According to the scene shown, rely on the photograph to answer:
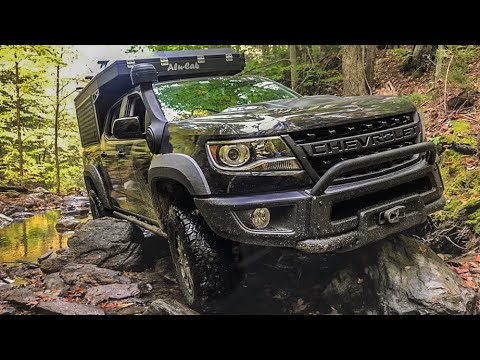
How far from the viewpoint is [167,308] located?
285 cm

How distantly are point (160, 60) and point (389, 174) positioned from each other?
2.11 metres

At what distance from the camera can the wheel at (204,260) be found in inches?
104

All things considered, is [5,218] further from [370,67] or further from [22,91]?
[370,67]

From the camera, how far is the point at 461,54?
4098mm

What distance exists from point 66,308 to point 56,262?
2.49 feet

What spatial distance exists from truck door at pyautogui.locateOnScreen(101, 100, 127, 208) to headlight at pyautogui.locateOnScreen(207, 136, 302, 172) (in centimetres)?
152

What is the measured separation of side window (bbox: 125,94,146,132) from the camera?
10.9 ft

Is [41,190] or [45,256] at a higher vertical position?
[41,190]

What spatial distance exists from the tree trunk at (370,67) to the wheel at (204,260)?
3.32 metres

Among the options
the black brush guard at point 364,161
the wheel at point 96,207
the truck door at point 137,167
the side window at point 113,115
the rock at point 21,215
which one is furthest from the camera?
the wheel at point 96,207

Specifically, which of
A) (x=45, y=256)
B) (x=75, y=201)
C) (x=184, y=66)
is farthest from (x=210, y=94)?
(x=75, y=201)

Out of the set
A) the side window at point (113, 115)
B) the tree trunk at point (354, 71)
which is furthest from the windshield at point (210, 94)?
the tree trunk at point (354, 71)

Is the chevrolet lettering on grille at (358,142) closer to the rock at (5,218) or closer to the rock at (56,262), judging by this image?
the rock at (56,262)

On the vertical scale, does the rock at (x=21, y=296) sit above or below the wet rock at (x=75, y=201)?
below
